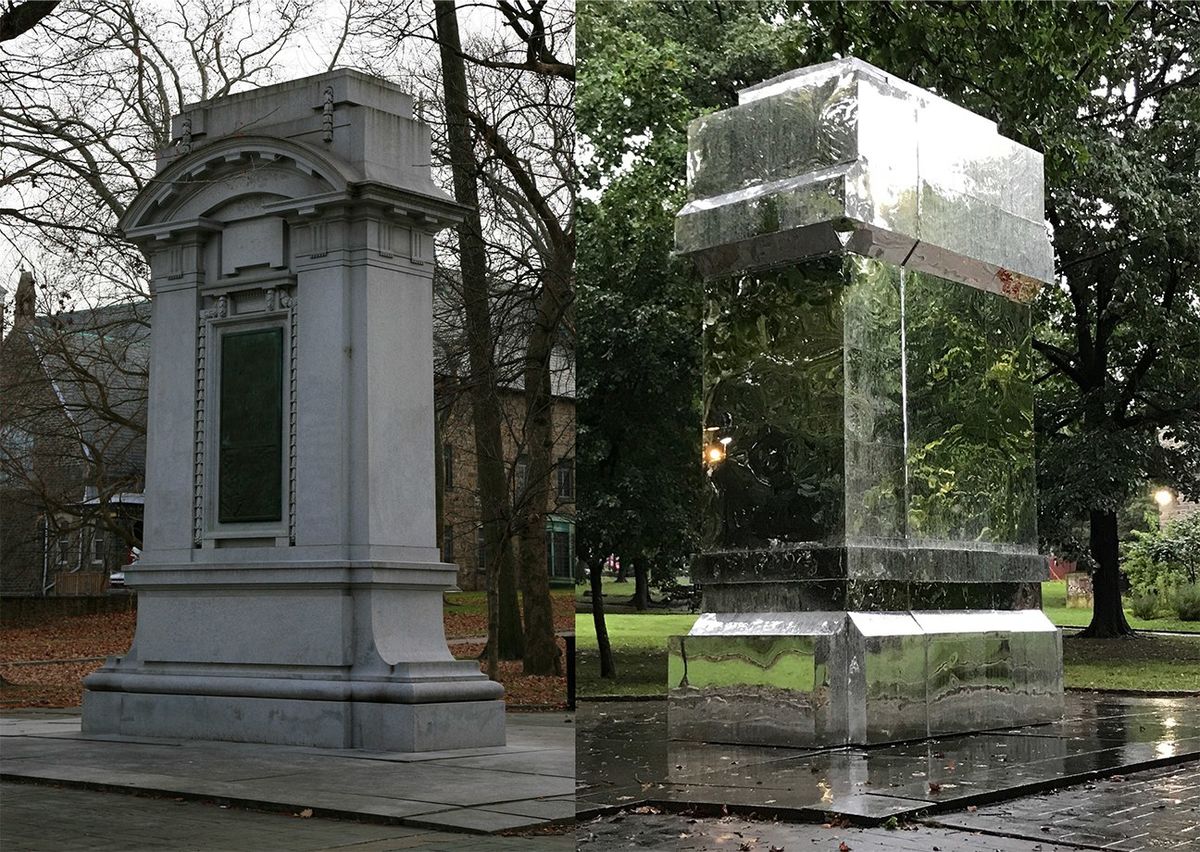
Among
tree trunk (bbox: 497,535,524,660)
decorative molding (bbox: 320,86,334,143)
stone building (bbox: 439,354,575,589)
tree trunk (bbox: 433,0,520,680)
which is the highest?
decorative molding (bbox: 320,86,334,143)

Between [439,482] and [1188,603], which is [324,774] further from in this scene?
[1188,603]

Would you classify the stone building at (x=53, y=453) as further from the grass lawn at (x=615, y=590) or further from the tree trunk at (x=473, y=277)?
the grass lawn at (x=615, y=590)

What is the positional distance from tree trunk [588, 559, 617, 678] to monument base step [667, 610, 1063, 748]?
1.44 ft

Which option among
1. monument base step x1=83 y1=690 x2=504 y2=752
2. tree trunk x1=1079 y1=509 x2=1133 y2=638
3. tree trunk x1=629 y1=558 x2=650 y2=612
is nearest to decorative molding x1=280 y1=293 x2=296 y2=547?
monument base step x1=83 y1=690 x2=504 y2=752

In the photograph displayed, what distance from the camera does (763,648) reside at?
8188mm

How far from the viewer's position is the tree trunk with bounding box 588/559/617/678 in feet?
25.5

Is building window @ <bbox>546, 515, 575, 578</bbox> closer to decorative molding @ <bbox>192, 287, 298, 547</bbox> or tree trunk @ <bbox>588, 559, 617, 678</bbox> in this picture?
tree trunk @ <bbox>588, 559, 617, 678</bbox>

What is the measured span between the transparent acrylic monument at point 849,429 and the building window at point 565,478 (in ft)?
3.50

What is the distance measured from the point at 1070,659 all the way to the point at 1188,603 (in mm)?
7415

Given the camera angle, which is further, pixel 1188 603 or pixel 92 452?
pixel 1188 603

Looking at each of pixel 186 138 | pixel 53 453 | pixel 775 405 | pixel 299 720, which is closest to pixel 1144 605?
pixel 775 405

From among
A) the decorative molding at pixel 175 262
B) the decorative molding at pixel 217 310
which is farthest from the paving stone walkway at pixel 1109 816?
the decorative molding at pixel 175 262

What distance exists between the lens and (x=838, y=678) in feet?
26.2

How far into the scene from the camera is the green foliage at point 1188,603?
80.0ft
